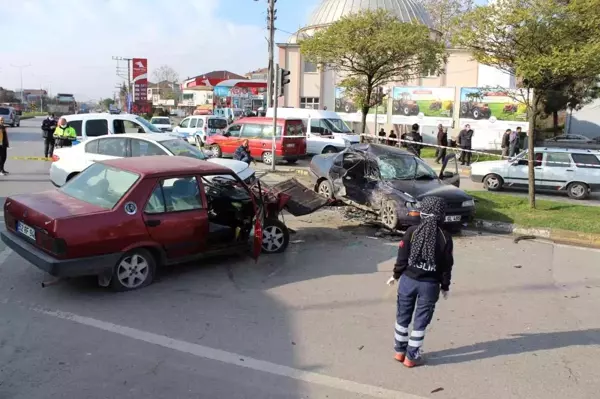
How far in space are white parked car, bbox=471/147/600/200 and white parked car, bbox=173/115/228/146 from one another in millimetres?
13247

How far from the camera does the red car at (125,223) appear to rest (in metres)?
5.61

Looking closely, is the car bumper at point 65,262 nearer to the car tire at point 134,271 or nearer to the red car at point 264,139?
the car tire at point 134,271

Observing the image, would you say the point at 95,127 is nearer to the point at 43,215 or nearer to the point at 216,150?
the point at 216,150

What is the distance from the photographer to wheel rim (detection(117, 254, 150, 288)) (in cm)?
602

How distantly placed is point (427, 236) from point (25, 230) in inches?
174

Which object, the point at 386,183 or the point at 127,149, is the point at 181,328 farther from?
the point at 127,149

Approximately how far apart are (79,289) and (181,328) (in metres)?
1.68

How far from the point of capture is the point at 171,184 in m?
6.44

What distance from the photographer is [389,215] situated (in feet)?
32.7

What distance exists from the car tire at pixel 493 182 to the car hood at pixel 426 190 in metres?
6.31

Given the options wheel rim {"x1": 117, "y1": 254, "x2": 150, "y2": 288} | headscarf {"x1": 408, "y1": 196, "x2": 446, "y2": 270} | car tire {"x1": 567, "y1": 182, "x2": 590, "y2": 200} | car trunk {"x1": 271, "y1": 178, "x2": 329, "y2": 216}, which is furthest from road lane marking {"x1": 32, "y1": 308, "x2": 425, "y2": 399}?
car tire {"x1": 567, "y1": 182, "x2": 590, "y2": 200}

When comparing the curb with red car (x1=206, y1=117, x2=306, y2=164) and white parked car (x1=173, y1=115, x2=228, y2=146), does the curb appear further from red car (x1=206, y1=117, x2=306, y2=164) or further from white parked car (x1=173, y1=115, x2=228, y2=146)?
white parked car (x1=173, y1=115, x2=228, y2=146)

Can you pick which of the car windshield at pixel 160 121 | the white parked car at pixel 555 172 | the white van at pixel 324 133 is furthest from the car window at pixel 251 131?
the car windshield at pixel 160 121

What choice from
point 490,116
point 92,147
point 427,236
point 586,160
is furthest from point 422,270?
point 490,116
